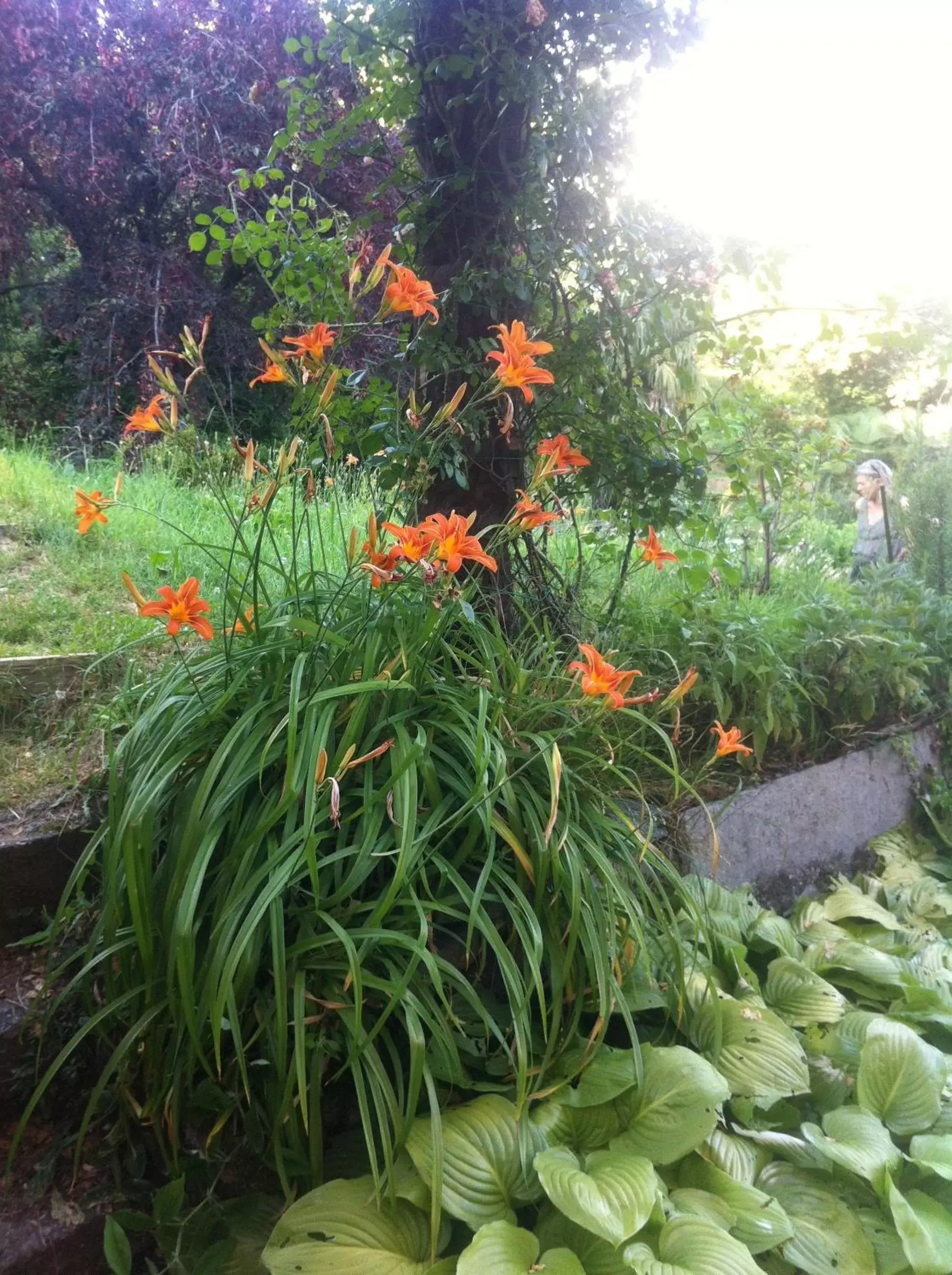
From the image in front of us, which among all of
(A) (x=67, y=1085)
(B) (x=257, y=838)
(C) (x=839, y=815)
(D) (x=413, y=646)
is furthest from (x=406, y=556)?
(C) (x=839, y=815)

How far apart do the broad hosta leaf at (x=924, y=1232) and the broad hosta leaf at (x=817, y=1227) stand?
0.05m

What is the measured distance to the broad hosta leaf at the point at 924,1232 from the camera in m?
1.07

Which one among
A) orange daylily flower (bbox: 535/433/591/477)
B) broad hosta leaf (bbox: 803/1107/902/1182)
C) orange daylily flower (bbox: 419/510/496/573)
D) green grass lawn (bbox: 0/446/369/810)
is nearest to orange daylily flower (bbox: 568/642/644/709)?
orange daylily flower (bbox: 419/510/496/573)

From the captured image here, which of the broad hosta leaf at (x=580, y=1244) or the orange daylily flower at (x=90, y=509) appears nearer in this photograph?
the broad hosta leaf at (x=580, y=1244)

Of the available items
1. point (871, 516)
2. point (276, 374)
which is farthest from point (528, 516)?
point (871, 516)

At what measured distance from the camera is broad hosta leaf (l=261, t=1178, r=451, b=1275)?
3.12 ft

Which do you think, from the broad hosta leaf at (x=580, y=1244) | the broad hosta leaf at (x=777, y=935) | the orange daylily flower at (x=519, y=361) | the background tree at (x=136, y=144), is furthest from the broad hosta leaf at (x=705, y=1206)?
the background tree at (x=136, y=144)

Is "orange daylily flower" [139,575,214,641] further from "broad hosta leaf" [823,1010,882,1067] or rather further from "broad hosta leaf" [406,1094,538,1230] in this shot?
"broad hosta leaf" [823,1010,882,1067]

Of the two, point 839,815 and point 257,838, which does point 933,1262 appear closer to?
point 257,838

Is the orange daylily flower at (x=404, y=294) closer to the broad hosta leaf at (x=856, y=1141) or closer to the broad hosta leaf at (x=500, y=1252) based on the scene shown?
the broad hosta leaf at (x=500, y=1252)

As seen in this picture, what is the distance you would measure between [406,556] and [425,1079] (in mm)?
717

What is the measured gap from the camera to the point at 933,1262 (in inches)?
42.0

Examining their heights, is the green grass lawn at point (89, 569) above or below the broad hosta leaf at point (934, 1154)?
above

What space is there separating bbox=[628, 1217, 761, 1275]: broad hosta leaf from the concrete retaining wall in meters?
0.82
